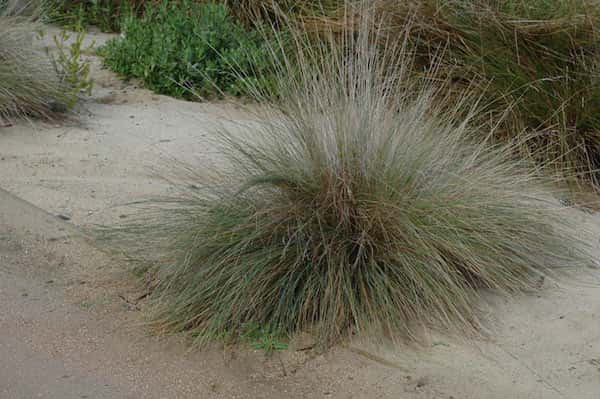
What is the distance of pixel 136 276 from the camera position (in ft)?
11.6

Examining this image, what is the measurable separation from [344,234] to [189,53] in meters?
2.96

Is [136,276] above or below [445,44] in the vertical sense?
below

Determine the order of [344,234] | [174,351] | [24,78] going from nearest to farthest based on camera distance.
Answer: [174,351]
[344,234]
[24,78]

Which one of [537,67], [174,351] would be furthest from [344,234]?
[537,67]

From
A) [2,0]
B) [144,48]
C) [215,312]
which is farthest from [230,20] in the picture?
[215,312]

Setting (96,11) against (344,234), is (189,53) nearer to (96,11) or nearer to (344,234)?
(96,11)

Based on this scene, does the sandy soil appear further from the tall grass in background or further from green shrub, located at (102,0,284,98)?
green shrub, located at (102,0,284,98)

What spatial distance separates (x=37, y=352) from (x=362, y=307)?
1.21 m

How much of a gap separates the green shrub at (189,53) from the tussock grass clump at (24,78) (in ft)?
2.36

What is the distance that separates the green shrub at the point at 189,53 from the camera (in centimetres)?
591

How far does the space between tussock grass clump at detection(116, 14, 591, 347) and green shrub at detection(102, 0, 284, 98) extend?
2.26 metres

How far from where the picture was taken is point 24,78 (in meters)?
5.17

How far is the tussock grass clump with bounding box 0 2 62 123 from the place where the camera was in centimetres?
507

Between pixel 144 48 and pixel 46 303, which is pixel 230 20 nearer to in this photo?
pixel 144 48
